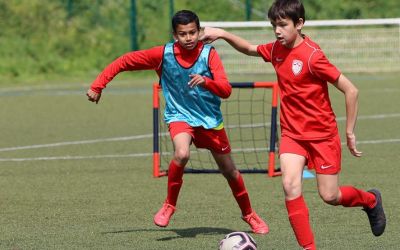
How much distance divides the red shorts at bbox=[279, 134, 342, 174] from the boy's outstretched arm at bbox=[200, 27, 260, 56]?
86 cm

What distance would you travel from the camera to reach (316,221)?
30.3 ft

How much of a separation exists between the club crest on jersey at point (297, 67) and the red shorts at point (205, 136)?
4.54ft

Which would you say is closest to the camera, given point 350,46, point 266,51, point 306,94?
point 306,94

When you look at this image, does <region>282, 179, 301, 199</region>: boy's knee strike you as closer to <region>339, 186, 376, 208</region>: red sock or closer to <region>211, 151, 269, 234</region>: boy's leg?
<region>339, 186, 376, 208</region>: red sock

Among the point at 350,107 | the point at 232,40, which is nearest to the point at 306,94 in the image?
the point at 350,107

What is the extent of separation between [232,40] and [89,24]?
A: 21634 millimetres

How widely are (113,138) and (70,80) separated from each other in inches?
416

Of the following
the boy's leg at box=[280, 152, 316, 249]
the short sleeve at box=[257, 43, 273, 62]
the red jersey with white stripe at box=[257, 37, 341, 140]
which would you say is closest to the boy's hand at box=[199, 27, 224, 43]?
the short sleeve at box=[257, 43, 273, 62]

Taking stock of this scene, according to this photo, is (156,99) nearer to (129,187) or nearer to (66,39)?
(129,187)

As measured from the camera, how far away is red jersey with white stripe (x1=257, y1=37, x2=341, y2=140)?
7.64m

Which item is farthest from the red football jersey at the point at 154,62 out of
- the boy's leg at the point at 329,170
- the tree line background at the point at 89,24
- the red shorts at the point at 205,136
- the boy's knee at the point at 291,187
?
the tree line background at the point at 89,24

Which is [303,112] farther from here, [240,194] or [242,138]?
[242,138]

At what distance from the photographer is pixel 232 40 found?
8.44m

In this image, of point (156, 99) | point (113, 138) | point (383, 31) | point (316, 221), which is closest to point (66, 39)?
point (383, 31)
